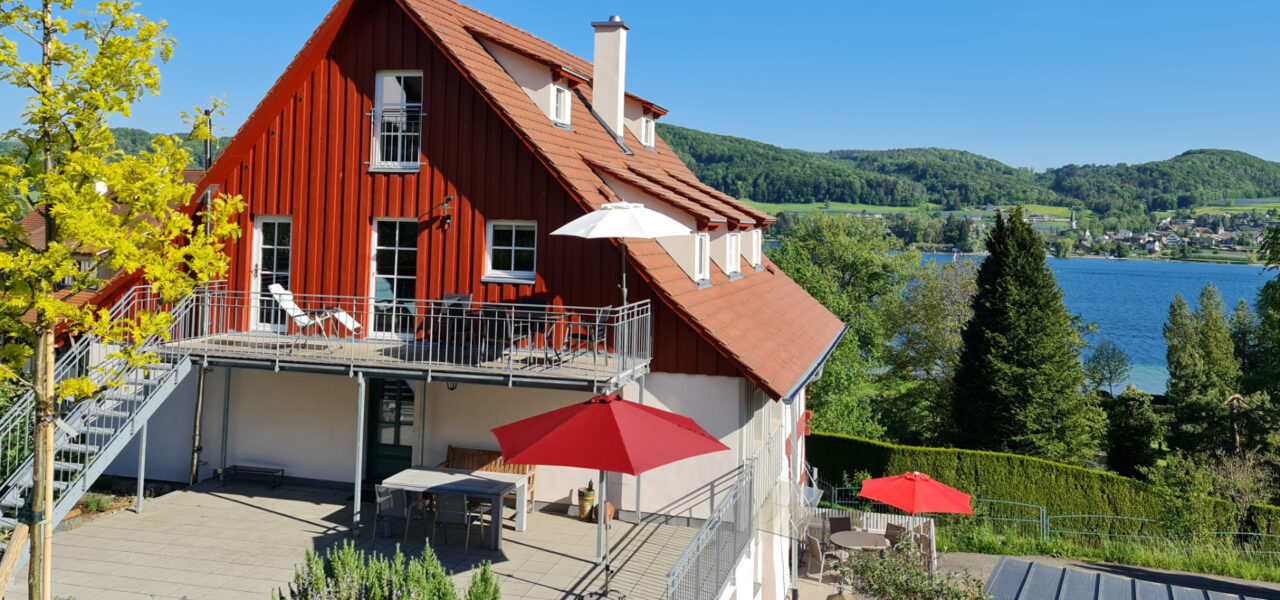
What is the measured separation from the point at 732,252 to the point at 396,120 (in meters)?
7.06

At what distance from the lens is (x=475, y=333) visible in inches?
610

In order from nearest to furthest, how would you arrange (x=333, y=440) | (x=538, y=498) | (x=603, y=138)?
(x=538, y=498) → (x=333, y=440) → (x=603, y=138)

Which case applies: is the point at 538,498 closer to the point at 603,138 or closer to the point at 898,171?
the point at 603,138

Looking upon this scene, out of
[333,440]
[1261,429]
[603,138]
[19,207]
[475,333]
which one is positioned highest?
[603,138]

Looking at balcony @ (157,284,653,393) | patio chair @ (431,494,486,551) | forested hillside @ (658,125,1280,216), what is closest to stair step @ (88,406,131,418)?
balcony @ (157,284,653,393)

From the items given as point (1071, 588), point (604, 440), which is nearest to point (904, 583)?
point (1071, 588)

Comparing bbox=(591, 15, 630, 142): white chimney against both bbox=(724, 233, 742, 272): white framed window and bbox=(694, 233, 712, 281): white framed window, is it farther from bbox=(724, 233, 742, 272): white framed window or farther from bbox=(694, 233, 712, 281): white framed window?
bbox=(694, 233, 712, 281): white framed window

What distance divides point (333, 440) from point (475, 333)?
3.24 m

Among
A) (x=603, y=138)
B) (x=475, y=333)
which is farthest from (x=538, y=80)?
(x=475, y=333)

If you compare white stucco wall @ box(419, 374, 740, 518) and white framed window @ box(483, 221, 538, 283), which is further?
white framed window @ box(483, 221, 538, 283)

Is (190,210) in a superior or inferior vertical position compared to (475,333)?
superior

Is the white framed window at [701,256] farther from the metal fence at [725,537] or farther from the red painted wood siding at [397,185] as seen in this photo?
the metal fence at [725,537]

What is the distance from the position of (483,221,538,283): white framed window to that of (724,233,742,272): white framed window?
4.18 meters

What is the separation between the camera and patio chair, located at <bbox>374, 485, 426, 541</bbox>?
1300cm
